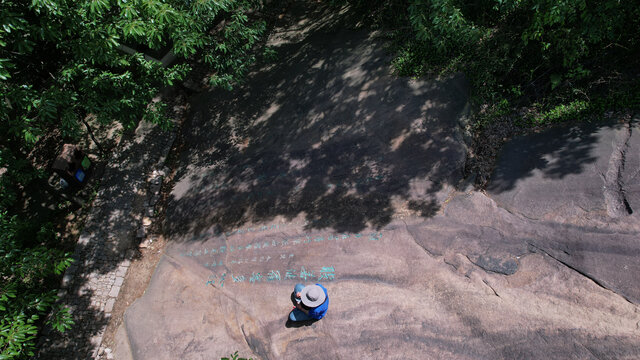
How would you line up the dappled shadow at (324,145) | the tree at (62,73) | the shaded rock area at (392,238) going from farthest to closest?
Answer: the dappled shadow at (324,145)
the shaded rock area at (392,238)
the tree at (62,73)

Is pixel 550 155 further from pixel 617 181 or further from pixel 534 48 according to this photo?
pixel 534 48

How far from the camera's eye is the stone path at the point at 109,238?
7.37 metres

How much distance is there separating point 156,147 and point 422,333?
893 centimetres

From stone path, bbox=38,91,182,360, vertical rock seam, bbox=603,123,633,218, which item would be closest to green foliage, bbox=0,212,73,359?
stone path, bbox=38,91,182,360

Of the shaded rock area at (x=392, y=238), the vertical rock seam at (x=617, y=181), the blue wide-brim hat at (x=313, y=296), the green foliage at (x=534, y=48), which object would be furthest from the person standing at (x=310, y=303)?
the green foliage at (x=534, y=48)

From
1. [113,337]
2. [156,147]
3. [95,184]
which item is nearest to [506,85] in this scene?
[156,147]

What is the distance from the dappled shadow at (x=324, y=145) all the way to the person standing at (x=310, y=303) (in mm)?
1574

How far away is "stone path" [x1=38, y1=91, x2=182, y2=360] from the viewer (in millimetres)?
7367

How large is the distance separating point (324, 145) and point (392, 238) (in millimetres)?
3129

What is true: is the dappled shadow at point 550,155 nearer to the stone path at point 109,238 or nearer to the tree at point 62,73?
the tree at point 62,73

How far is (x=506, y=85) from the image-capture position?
8156 millimetres

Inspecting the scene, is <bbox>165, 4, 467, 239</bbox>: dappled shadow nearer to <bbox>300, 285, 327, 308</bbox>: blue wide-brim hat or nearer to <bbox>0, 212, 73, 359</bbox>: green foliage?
<bbox>300, 285, 327, 308</bbox>: blue wide-brim hat

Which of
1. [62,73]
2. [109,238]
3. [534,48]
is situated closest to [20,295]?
[109,238]

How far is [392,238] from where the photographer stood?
22.2ft
